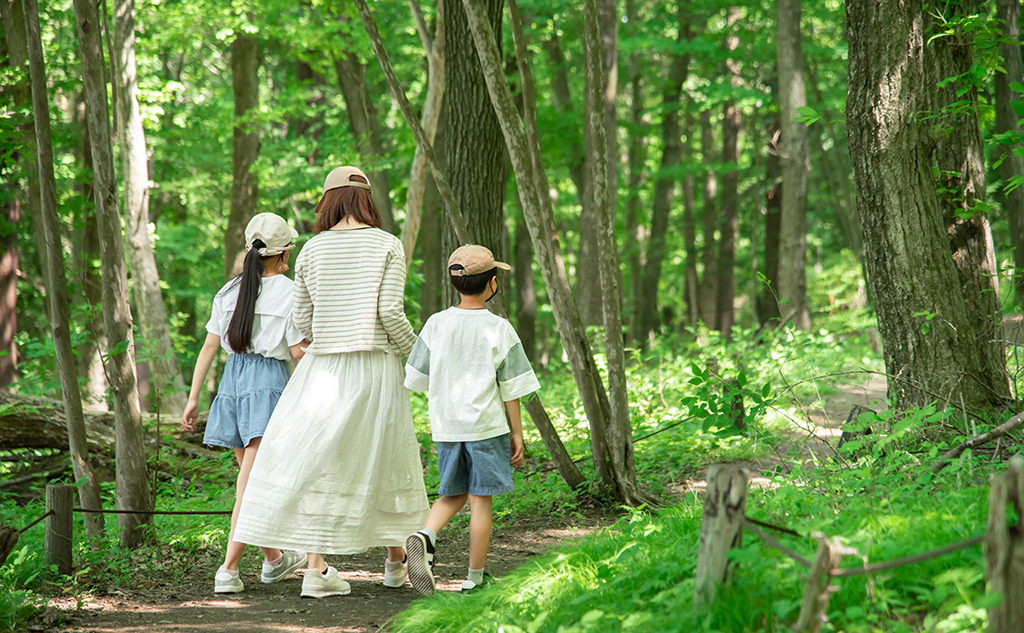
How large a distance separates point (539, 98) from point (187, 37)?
324 inches

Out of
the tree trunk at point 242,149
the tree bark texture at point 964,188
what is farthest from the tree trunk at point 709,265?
the tree bark texture at point 964,188

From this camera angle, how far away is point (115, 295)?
4.87 metres

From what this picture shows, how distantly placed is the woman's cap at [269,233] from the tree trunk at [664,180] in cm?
1331

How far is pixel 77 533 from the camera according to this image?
5293 millimetres

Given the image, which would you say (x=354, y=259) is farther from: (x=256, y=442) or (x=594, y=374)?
(x=594, y=374)

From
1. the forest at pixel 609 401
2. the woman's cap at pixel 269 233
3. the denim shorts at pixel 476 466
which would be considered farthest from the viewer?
the woman's cap at pixel 269 233

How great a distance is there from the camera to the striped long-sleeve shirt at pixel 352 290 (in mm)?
4047

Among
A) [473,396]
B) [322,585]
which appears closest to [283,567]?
[322,585]

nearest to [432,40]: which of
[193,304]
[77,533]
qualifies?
[77,533]

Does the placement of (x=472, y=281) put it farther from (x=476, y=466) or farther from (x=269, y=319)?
(x=269, y=319)

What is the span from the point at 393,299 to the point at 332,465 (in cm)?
92

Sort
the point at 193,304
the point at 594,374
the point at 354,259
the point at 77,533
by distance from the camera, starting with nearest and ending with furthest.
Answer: the point at 354,259
the point at 77,533
the point at 594,374
the point at 193,304

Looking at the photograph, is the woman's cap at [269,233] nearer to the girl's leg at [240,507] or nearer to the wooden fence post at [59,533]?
the girl's leg at [240,507]

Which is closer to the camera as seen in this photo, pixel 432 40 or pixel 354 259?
pixel 354 259
